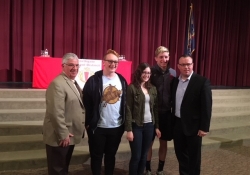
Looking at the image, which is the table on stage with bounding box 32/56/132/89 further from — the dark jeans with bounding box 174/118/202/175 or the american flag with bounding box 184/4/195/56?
the american flag with bounding box 184/4/195/56

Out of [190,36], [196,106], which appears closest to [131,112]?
[196,106]

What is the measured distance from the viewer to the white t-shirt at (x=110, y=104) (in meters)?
2.11

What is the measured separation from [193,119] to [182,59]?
54cm

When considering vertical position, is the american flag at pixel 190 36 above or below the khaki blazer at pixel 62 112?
above

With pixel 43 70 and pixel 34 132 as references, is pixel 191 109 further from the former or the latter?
pixel 43 70

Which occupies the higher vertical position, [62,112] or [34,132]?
[62,112]

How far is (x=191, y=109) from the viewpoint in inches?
87.8

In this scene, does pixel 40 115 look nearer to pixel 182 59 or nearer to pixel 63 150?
pixel 63 150

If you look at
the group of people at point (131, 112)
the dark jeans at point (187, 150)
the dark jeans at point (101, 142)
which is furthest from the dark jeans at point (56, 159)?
the dark jeans at point (187, 150)

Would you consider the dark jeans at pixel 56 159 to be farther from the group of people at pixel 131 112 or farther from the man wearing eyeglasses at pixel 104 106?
the man wearing eyeglasses at pixel 104 106

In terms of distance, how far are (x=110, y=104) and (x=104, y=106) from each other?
5cm

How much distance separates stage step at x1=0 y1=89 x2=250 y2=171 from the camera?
2.75 m

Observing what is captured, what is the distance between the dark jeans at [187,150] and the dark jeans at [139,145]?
270 mm

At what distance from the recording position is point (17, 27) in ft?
18.4
